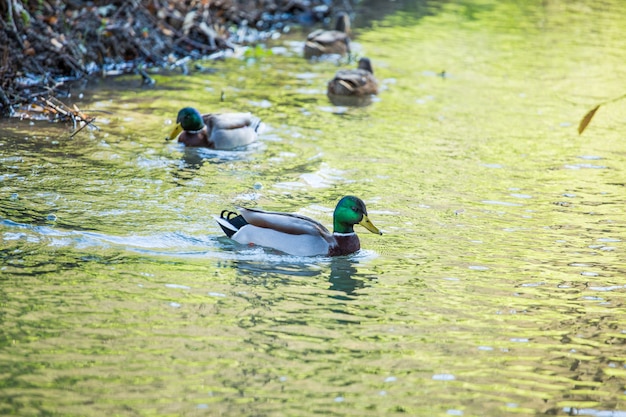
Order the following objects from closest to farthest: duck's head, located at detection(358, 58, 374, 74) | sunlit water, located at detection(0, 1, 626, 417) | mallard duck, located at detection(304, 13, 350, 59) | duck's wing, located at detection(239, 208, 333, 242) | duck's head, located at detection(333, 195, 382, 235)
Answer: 1. sunlit water, located at detection(0, 1, 626, 417)
2. duck's wing, located at detection(239, 208, 333, 242)
3. duck's head, located at detection(333, 195, 382, 235)
4. duck's head, located at detection(358, 58, 374, 74)
5. mallard duck, located at detection(304, 13, 350, 59)

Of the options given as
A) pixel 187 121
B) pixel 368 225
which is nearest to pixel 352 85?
pixel 187 121

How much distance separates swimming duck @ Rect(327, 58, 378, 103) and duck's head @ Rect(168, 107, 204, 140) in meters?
3.29

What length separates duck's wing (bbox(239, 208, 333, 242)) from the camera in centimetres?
808

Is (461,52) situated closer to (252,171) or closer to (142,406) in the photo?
(252,171)

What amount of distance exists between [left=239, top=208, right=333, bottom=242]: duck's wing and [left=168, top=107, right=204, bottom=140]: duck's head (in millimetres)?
3847

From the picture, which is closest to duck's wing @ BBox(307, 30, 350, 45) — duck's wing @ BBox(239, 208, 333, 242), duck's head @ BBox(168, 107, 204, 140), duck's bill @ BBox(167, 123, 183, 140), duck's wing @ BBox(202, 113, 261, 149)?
duck's wing @ BBox(202, 113, 261, 149)

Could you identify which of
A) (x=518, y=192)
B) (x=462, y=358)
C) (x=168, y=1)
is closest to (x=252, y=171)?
(x=518, y=192)

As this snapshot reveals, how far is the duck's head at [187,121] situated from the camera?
11766 mm

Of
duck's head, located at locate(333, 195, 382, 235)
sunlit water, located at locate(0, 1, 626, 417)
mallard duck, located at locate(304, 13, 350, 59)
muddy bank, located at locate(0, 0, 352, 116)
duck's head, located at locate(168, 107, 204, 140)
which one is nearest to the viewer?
sunlit water, located at locate(0, 1, 626, 417)

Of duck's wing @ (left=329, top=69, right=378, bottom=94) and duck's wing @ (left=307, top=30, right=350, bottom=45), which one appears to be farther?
duck's wing @ (left=307, top=30, right=350, bottom=45)

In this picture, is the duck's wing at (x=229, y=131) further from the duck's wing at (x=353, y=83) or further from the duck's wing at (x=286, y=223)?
the duck's wing at (x=286, y=223)

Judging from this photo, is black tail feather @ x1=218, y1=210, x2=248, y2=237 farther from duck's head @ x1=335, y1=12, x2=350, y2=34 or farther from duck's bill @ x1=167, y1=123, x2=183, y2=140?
duck's head @ x1=335, y1=12, x2=350, y2=34

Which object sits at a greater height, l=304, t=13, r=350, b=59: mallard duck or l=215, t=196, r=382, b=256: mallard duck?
l=215, t=196, r=382, b=256: mallard duck

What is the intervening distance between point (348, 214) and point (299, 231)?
0.48m
